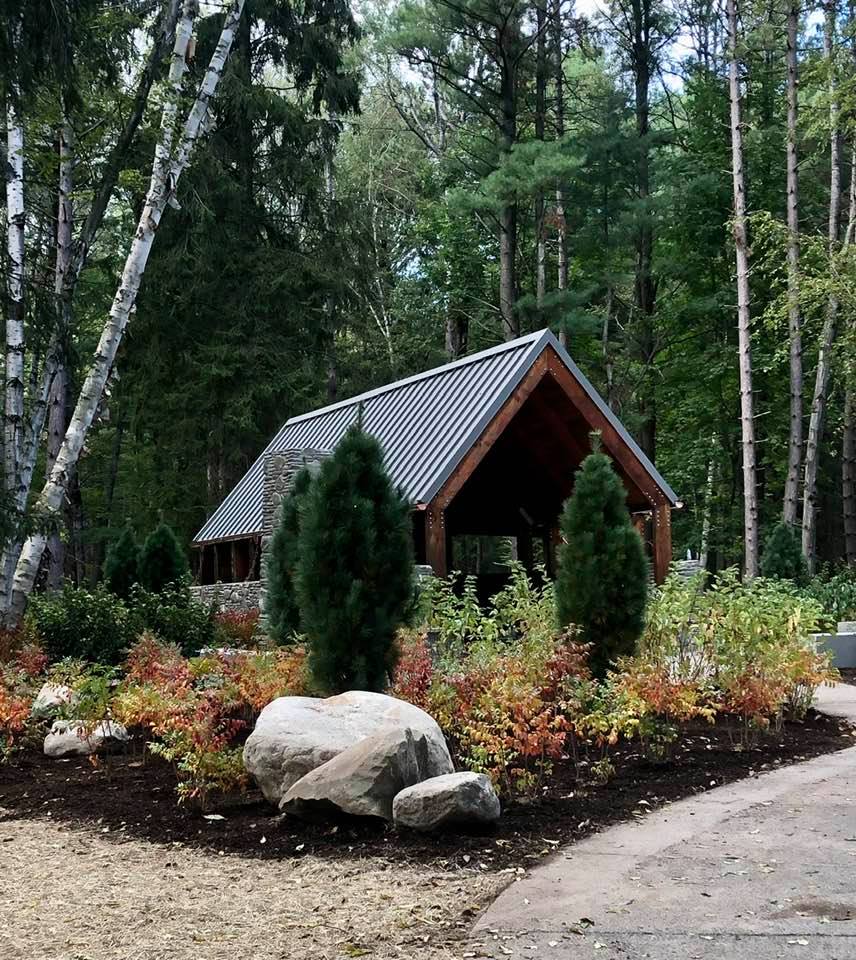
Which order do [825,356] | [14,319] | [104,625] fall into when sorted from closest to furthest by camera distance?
[104,625] → [14,319] → [825,356]

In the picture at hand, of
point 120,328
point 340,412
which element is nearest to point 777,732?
point 120,328

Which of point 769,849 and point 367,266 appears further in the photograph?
point 367,266

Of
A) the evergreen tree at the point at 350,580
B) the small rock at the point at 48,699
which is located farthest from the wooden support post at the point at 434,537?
the small rock at the point at 48,699

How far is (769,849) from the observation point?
4453mm

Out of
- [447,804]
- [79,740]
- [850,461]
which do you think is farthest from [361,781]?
[850,461]

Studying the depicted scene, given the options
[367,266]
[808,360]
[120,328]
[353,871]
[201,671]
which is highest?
[367,266]

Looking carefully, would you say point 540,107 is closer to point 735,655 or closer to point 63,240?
point 63,240

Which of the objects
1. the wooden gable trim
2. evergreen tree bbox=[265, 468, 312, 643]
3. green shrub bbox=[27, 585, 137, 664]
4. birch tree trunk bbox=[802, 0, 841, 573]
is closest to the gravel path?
green shrub bbox=[27, 585, 137, 664]

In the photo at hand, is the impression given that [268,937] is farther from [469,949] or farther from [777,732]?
[777,732]

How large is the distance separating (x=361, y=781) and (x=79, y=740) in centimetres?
303

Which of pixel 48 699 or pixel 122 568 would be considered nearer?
pixel 48 699

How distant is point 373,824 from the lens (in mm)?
4875

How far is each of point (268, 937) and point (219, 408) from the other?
19039 mm

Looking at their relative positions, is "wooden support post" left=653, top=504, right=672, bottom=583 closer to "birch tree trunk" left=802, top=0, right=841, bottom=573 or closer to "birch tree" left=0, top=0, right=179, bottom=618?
"birch tree trunk" left=802, top=0, right=841, bottom=573
